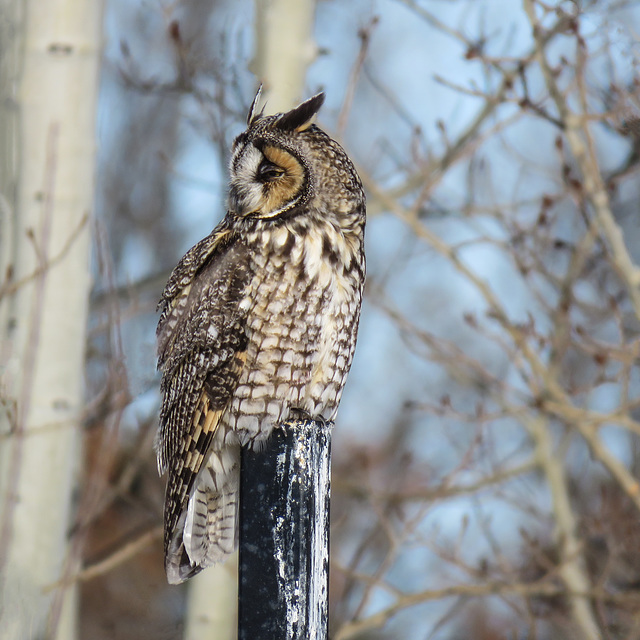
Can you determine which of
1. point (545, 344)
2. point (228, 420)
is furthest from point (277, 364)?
point (545, 344)

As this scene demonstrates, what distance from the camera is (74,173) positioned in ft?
10.5

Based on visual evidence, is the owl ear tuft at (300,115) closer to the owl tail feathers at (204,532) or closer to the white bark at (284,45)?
the owl tail feathers at (204,532)

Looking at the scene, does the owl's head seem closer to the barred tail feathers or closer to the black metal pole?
the barred tail feathers

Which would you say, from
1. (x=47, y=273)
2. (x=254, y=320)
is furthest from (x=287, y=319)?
(x=47, y=273)

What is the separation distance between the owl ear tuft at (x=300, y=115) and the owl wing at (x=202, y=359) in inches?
13.4

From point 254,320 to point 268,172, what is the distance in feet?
1.31

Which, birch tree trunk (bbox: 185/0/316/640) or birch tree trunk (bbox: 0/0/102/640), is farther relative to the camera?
birch tree trunk (bbox: 185/0/316/640)

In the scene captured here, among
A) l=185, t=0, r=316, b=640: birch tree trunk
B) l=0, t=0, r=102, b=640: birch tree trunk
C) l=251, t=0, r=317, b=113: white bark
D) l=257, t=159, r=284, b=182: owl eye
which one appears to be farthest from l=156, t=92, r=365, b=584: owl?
l=251, t=0, r=317, b=113: white bark

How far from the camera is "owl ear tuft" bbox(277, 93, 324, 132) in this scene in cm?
237

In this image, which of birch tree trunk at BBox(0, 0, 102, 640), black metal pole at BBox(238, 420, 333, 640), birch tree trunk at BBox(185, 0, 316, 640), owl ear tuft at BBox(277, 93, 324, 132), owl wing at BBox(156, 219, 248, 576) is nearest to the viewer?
black metal pole at BBox(238, 420, 333, 640)

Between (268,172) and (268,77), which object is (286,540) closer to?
(268,172)

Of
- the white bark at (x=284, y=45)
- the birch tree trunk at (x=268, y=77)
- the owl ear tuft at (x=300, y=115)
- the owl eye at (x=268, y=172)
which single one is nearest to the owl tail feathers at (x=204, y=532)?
the owl eye at (x=268, y=172)

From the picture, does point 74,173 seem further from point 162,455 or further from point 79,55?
point 162,455

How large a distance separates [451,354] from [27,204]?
2.45 m
